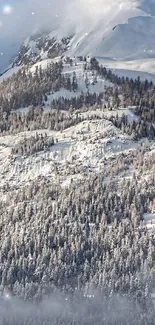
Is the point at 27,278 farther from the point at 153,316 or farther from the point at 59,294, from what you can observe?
the point at 153,316

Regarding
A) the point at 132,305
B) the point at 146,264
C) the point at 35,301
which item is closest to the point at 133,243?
the point at 146,264

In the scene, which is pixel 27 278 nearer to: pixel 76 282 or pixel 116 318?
pixel 76 282

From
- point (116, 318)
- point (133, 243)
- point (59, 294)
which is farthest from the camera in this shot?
point (133, 243)

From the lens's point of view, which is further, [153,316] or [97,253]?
[97,253]

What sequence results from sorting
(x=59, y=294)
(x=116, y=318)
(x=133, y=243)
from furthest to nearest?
(x=133, y=243)
(x=59, y=294)
(x=116, y=318)

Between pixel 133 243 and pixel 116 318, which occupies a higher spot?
pixel 133 243

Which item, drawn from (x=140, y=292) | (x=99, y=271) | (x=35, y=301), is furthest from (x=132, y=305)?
(x=35, y=301)

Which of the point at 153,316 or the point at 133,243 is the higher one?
the point at 133,243

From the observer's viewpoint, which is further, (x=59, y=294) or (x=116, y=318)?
(x=59, y=294)
